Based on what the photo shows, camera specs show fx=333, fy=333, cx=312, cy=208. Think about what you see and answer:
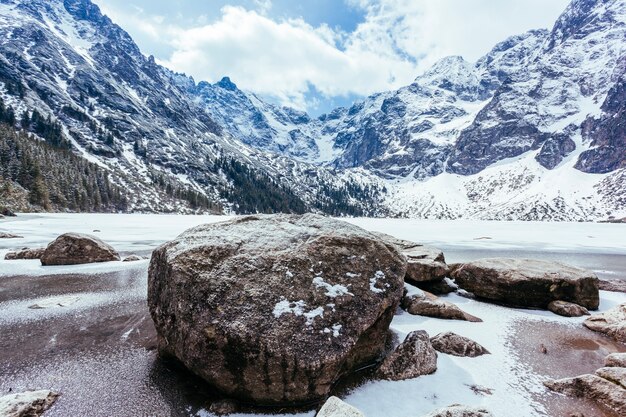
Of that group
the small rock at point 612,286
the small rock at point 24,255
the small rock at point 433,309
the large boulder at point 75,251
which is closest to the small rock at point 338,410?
the small rock at point 433,309

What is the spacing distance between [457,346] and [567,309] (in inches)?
233

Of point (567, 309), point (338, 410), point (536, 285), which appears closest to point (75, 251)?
point (338, 410)

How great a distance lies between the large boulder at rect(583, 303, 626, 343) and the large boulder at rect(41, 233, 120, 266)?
21.1 metres

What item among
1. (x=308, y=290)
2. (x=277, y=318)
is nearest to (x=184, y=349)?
(x=277, y=318)

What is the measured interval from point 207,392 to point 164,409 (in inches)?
31.1

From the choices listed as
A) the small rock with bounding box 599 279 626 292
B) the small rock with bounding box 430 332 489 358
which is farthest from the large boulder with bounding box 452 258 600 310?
the small rock with bounding box 430 332 489 358

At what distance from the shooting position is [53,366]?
6898 millimetres

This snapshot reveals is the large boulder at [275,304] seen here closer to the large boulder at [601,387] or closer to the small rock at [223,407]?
the small rock at [223,407]

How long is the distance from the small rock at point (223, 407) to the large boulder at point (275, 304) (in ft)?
0.67

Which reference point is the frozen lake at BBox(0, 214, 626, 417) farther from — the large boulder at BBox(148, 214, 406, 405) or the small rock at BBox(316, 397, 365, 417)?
the small rock at BBox(316, 397, 365, 417)

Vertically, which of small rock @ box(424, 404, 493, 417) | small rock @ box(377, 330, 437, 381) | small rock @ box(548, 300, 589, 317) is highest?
small rock @ box(424, 404, 493, 417)

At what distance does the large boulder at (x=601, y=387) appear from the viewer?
18.7ft

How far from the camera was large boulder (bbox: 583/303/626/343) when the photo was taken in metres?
9.08

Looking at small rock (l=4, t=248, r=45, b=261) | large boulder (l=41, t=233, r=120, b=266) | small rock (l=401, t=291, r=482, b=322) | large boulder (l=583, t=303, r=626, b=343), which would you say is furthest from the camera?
small rock (l=4, t=248, r=45, b=261)
